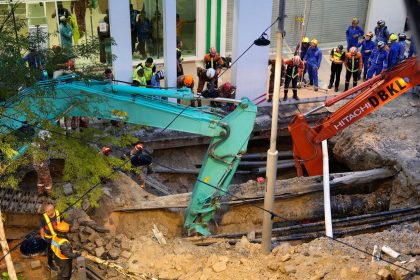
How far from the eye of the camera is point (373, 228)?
1288 cm

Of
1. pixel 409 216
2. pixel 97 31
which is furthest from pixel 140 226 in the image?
pixel 97 31

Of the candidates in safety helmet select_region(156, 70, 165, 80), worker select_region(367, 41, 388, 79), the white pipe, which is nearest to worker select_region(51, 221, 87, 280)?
the white pipe

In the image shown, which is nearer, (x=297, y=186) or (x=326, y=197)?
(x=326, y=197)

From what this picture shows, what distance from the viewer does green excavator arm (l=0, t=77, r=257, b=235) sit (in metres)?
10.3

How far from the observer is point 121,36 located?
15.3 meters

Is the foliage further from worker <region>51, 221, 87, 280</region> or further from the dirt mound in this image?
the dirt mound

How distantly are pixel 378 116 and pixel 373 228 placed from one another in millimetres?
4826

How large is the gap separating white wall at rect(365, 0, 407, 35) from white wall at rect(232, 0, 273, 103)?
23.3ft

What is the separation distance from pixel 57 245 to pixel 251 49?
9162 millimetres

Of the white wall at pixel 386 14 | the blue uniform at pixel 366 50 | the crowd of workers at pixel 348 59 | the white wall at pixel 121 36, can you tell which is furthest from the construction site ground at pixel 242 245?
the white wall at pixel 386 14

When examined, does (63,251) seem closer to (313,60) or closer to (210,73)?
(210,73)

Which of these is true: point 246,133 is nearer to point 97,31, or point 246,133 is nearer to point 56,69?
point 56,69

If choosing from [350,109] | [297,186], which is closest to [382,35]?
[350,109]

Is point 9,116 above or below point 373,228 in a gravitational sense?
above
